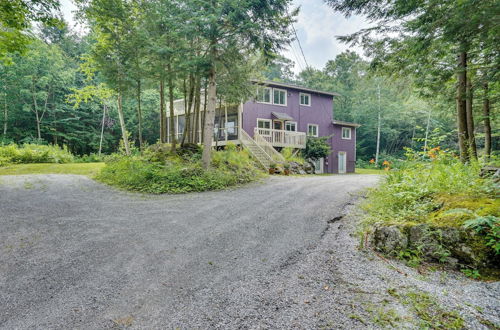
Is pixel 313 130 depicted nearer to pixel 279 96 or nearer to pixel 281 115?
pixel 281 115

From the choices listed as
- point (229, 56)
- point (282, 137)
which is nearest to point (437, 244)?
point (229, 56)

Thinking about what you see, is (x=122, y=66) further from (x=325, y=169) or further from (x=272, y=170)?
(x=325, y=169)

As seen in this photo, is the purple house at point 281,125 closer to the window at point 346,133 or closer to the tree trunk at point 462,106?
the window at point 346,133

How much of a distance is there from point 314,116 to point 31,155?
63.3ft

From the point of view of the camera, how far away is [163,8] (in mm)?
8203

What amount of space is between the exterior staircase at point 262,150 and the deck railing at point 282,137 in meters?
0.61

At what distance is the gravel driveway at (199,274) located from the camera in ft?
6.88

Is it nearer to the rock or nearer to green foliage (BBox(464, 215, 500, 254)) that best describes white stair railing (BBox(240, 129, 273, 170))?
the rock

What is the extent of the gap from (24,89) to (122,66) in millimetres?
18303

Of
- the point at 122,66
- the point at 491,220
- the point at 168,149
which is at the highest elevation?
the point at 122,66

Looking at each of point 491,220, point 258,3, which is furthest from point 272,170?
point 491,220

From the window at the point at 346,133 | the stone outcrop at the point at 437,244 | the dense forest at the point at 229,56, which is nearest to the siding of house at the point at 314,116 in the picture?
the window at the point at 346,133

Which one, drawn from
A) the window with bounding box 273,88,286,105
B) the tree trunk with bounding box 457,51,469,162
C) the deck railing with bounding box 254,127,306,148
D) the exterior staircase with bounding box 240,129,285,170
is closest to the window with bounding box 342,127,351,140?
the deck railing with bounding box 254,127,306,148

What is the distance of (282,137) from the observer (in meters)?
16.5
